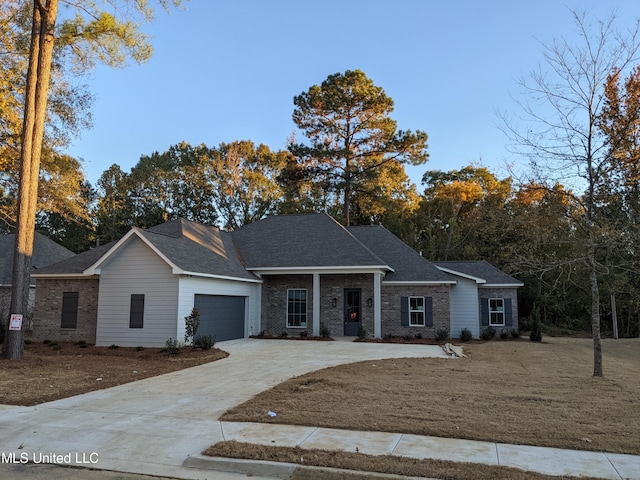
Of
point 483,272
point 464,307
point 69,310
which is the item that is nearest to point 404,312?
point 464,307

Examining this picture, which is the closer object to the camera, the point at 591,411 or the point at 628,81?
the point at 591,411

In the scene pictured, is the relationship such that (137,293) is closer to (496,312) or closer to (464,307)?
(464,307)

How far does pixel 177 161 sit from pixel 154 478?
130ft

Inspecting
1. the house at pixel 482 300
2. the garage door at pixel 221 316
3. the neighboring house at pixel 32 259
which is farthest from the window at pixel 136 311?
the house at pixel 482 300

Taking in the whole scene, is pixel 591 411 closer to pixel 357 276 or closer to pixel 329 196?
pixel 357 276

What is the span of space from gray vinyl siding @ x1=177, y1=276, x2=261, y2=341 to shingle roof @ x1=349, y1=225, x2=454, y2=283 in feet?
19.7

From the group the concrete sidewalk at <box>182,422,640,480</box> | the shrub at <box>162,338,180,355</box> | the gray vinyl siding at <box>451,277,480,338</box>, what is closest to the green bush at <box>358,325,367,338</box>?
the gray vinyl siding at <box>451,277,480,338</box>

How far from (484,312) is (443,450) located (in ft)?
62.8

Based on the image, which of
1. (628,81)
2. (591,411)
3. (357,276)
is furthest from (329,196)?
(591,411)

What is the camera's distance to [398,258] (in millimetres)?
22406

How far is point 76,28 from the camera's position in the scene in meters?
15.0

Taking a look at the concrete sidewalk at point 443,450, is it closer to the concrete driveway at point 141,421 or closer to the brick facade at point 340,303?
the concrete driveway at point 141,421

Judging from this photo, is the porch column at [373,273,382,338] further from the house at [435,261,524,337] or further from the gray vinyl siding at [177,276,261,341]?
the gray vinyl siding at [177,276,261,341]

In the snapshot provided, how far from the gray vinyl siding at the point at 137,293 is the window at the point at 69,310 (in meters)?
1.88
